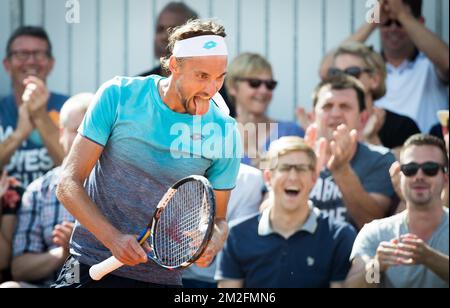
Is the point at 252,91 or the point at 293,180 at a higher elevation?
the point at 252,91

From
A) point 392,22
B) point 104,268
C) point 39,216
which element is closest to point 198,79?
point 104,268

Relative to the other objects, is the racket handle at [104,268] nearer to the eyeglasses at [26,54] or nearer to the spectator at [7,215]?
the spectator at [7,215]

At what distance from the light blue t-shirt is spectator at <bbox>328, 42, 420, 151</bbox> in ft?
6.10

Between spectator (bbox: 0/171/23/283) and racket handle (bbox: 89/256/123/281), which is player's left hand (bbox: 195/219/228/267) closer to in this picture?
racket handle (bbox: 89/256/123/281)

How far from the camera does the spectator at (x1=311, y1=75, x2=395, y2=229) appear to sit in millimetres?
5586

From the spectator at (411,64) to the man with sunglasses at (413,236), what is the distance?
0.71 metres

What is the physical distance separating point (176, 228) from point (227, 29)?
2754 millimetres

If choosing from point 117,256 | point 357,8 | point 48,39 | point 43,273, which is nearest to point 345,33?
point 357,8

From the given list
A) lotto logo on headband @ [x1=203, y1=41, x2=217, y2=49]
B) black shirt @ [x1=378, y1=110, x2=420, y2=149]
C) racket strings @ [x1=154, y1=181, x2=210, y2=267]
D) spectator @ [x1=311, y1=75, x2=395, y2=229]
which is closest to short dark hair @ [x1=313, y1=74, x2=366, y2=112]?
spectator @ [x1=311, y1=75, x2=395, y2=229]

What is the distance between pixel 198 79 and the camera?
4223 mm

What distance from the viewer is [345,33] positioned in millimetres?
6582

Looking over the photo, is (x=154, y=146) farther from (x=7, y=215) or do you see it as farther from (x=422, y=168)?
(x=7, y=215)

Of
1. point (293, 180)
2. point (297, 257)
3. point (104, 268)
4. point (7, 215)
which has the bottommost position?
point (297, 257)

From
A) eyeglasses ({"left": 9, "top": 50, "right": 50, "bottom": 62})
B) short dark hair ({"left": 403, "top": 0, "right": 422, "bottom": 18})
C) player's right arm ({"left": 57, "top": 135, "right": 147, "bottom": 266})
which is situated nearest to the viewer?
player's right arm ({"left": 57, "top": 135, "right": 147, "bottom": 266})
